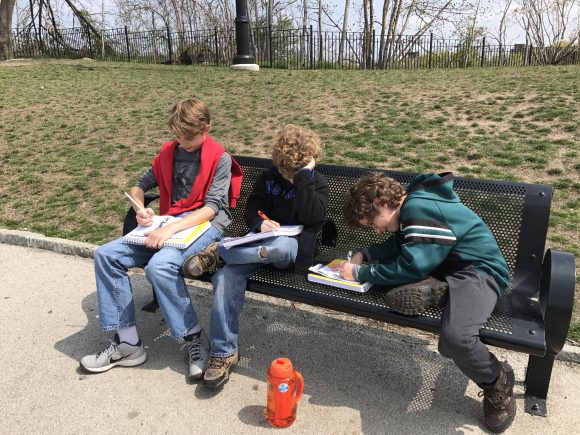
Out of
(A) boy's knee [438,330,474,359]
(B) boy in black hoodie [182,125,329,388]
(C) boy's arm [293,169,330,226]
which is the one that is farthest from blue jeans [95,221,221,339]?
(A) boy's knee [438,330,474,359]

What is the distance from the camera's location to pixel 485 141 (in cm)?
604

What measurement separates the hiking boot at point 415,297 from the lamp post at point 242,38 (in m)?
11.9

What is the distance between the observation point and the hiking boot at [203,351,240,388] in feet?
8.42

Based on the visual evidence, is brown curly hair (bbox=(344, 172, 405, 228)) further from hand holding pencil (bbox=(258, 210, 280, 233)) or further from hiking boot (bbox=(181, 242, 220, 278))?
hiking boot (bbox=(181, 242, 220, 278))

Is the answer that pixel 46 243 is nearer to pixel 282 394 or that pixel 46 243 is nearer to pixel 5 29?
pixel 282 394

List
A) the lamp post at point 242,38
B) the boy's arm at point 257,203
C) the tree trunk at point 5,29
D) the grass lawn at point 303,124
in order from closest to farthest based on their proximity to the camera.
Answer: the boy's arm at point 257,203 → the grass lawn at point 303,124 → the lamp post at point 242,38 → the tree trunk at point 5,29

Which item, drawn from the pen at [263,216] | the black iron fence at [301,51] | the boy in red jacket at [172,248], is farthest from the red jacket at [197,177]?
the black iron fence at [301,51]

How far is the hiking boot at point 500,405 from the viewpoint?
2.29 m

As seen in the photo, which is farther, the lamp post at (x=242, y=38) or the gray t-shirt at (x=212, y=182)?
the lamp post at (x=242, y=38)

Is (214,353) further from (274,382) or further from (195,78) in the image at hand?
(195,78)

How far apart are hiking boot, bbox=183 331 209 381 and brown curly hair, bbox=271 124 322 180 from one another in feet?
3.54

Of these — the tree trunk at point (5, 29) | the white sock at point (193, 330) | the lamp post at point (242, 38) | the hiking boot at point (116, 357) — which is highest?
the tree trunk at point (5, 29)

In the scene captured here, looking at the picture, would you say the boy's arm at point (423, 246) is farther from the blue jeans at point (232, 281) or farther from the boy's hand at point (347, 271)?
the blue jeans at point (232, 281)

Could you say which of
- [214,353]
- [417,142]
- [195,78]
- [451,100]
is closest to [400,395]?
[214,353]
